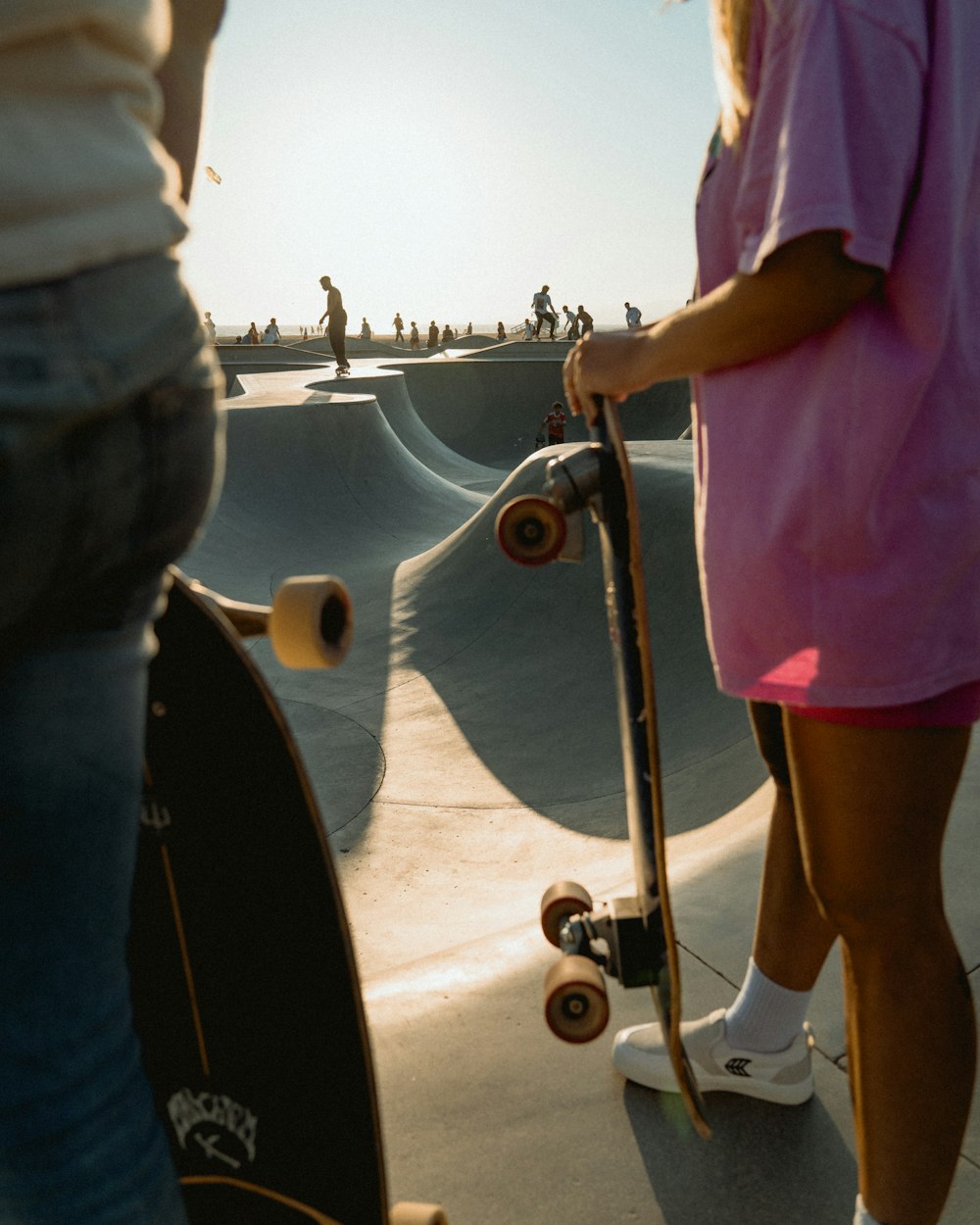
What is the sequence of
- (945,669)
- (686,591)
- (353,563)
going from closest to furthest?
(945,669) < (686,591) < (353,563)

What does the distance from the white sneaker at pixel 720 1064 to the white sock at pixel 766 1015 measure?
19mm

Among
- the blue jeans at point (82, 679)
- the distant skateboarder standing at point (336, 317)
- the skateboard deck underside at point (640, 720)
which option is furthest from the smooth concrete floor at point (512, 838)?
the distant skateboarder standing at point (336, 317)

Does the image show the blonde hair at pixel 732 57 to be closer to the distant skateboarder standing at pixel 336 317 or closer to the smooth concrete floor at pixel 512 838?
the smooth concrete floor at pixel 512 838

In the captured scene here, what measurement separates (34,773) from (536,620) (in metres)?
5.95

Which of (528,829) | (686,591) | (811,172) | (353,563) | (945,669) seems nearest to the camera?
(811,172)

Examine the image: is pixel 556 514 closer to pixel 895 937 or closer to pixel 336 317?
pixel 895 937

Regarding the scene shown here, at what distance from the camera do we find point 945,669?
4.02 ft

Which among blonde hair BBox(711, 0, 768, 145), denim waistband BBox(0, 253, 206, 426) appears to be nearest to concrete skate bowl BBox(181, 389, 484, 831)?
blonde hair BBox(711, 0, 768, 145)

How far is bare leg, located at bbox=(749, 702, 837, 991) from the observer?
1.69 meters

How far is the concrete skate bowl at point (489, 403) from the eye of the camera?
23.4 m

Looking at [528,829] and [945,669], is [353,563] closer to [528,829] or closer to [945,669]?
[528,829]

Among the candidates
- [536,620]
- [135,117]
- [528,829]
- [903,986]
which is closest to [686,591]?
[536,620]

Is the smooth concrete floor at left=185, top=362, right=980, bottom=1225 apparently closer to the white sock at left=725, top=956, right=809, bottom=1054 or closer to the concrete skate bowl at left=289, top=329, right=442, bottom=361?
the white sock at left=725, top=956, right=809, bottom=1054

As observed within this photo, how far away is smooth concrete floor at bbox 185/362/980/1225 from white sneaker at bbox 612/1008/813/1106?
38 millimetres
